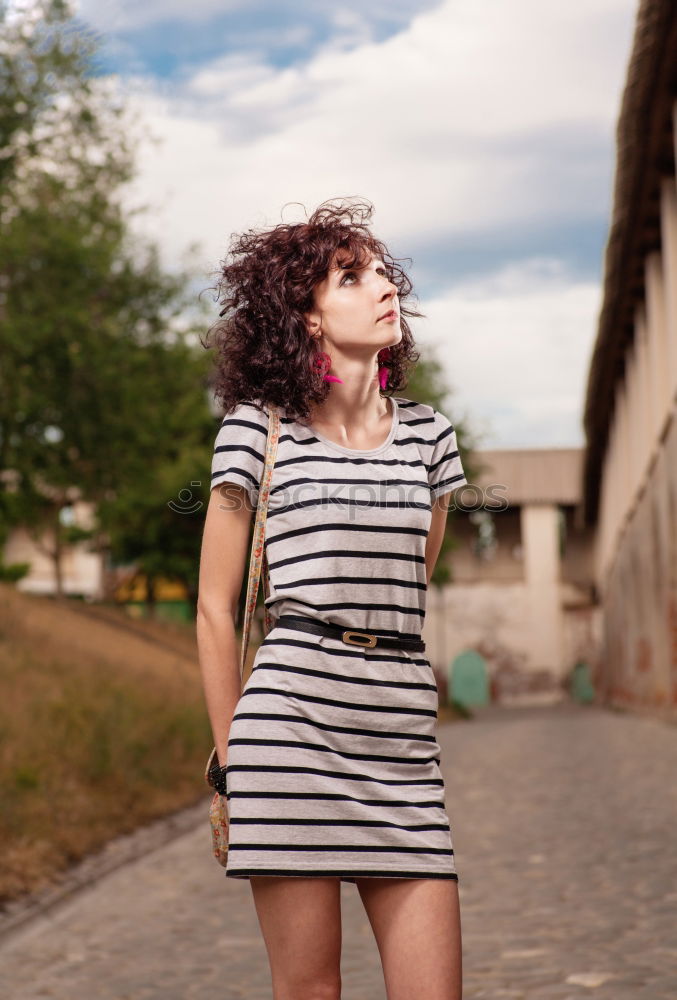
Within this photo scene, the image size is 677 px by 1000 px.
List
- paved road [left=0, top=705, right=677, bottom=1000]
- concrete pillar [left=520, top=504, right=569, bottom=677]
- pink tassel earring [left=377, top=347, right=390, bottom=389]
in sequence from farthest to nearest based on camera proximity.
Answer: concrete pillar [left=520, top=504, right=569, bottom=677] → paved road [left=0, top=705, right=677, bottom=1000] → pink tassel earring [left=377, top=347, right=390, bottom=389]

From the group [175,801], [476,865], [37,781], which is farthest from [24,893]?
[175,801]

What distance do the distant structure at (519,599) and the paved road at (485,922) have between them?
35799 mm

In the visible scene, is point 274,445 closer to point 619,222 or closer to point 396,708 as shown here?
point 396,708

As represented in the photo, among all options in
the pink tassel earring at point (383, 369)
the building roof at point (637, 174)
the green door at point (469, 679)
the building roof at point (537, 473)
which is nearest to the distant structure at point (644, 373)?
the building roof at point (637, 174)

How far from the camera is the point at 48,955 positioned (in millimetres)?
5824

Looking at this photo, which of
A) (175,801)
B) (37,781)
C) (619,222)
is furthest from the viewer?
(619,222)

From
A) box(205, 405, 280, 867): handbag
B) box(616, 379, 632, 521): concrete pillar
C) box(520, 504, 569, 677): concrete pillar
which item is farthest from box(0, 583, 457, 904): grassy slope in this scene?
box(520, 504, 569, 677): concrete pillar

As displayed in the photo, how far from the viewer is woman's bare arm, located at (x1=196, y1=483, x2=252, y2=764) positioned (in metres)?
2.52

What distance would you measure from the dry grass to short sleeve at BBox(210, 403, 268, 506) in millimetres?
5164

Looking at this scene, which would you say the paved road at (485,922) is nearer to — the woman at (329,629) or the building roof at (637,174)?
the woman at (329,629)

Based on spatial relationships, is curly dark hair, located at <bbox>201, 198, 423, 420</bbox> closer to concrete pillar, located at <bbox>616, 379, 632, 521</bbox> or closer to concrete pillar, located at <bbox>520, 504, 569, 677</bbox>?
concrete pillar, located at <bbox>616, 379, 632, 521</bbox>

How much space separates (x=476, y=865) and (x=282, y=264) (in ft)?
18.0

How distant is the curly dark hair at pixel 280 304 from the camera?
2.67m

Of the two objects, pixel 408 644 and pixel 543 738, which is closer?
pixel 408 644
